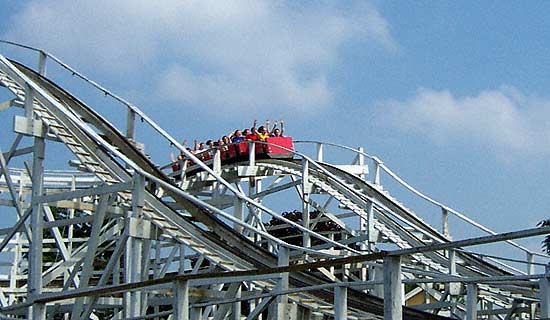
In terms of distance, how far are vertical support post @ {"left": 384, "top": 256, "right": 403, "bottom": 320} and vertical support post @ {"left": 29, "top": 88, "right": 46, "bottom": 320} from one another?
7.79 meters

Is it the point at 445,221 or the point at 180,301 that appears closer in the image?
the point at 180,301

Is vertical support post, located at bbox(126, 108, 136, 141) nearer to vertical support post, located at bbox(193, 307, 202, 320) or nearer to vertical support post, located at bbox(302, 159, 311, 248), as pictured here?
vertical support post, located at bbox(302, 159, 311, 248)

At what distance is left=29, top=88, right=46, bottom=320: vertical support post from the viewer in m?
12.0

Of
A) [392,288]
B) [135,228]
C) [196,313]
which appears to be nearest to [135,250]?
[135,228]

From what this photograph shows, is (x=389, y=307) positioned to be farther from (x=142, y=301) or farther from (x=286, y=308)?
(x=142, y=301)

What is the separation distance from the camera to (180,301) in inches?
238

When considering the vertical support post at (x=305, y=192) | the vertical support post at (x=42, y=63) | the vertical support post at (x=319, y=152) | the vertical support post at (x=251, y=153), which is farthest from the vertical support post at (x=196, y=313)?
the vertical support post at (x=319, y=152)

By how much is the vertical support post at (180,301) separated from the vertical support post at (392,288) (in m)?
1.74

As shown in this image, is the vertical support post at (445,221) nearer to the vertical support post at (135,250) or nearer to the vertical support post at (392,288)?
the vertical support post at (135,250)

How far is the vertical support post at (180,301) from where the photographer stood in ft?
19.8

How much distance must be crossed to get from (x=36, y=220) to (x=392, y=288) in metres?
8.24

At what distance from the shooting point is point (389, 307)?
15.3ft

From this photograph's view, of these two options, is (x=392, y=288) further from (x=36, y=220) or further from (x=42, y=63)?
(x=42, y=63)

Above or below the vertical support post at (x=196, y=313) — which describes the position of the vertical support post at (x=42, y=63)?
above
